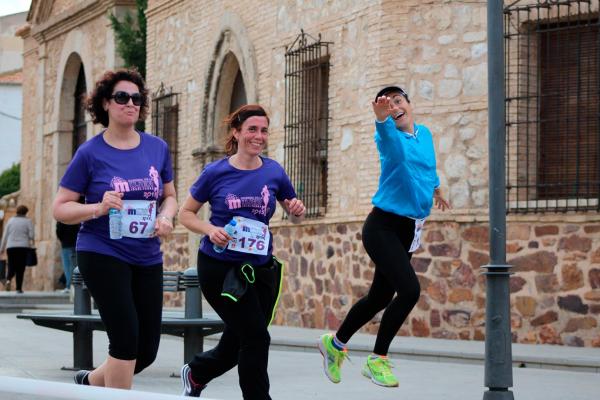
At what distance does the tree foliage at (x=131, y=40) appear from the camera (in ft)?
92.5

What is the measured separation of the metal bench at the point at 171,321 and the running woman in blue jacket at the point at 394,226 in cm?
246

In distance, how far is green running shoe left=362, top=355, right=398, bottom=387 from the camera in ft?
29.3

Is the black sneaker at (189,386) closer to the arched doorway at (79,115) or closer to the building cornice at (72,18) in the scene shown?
the building cornice at (72,18)

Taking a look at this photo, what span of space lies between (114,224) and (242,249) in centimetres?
83

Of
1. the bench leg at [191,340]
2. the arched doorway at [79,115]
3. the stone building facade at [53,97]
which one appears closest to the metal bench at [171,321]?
the bench leg at [191,340]

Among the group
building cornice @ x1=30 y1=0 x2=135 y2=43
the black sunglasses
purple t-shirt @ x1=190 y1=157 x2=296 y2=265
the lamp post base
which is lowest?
the lamp post base

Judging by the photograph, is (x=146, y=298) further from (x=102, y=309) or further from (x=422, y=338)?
(x=422, y=338)

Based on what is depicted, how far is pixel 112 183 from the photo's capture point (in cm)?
737

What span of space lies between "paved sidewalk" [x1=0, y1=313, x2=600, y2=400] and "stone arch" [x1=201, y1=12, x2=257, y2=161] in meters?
6.93

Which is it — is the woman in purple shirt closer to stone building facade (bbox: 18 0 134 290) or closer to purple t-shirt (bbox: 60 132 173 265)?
purple t-shirt (bbox: 60 132 173 265)

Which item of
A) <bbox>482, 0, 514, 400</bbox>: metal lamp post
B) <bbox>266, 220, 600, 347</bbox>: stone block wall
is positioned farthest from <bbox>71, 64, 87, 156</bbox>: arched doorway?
<bbox>482, 0, 514, 400</bbox>: metal lamp post

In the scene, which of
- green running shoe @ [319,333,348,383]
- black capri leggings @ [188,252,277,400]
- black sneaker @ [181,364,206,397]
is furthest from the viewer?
green running shoe @ [319,333,348,383]

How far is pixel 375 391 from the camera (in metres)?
Answer: 10.8

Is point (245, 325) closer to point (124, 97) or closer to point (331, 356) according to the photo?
point (124, 97)
